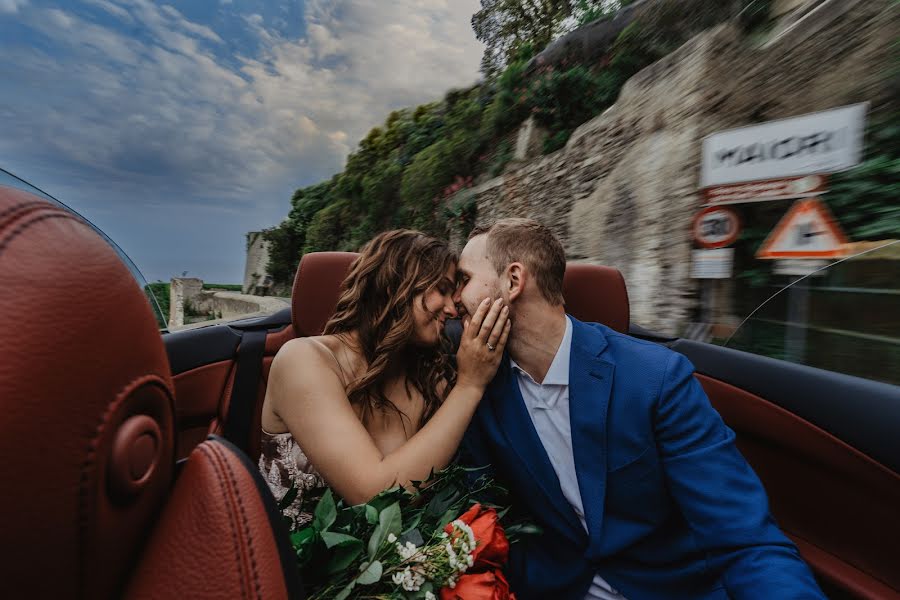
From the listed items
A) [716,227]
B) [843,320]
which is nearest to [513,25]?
[716,227]

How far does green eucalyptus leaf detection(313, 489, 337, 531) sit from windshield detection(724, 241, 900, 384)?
5.41ft

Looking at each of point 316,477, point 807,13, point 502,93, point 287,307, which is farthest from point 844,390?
point 502,93

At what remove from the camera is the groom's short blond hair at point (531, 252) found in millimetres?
1638

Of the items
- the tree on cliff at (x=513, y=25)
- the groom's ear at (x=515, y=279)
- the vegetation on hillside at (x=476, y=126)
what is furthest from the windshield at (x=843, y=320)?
the tree on cliff at (x=513, y=25)

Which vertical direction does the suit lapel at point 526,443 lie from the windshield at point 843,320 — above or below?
below

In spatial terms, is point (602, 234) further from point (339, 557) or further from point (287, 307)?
point (339, 557)

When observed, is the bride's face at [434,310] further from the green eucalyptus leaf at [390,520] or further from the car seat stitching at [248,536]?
the car seat stitching at [248,536]

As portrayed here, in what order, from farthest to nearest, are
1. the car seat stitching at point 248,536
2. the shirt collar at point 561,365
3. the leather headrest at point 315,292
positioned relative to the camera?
the leather headrest at point 315,292 < the shirt collar at point 561,365 < the car seat stitching at point 248,536

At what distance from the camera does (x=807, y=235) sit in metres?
2.48

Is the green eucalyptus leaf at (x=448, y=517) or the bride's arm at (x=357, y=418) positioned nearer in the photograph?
the green eucalyptus leaf at (x=448, y=517)

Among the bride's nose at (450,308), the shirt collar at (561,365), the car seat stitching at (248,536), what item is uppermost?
the bride's nose at (450,308)

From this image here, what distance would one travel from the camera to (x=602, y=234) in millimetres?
5809

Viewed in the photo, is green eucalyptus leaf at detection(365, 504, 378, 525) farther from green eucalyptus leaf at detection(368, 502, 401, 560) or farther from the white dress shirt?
the white dress shirt

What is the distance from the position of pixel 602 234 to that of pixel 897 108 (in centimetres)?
297
